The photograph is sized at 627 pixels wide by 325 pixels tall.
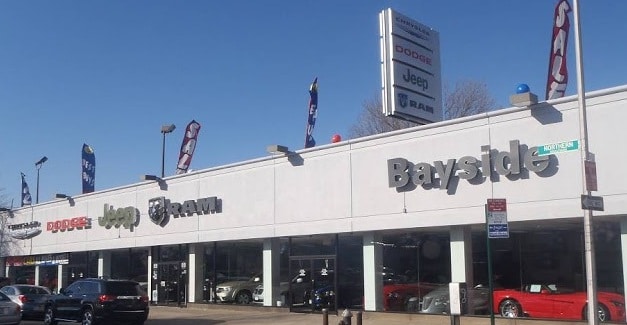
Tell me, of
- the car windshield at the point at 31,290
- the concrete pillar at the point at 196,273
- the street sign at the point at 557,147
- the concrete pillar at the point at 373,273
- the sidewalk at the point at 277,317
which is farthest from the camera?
the concrete pillar at the point at 196,273

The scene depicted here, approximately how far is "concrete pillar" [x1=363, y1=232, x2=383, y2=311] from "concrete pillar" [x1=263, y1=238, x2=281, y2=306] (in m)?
4.61

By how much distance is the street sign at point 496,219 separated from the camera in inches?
544

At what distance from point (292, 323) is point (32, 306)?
10134mm

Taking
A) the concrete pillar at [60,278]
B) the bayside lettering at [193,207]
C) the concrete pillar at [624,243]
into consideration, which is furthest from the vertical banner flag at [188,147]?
the concrete pillar at [624,243]

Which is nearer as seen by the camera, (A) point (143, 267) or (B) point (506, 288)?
(B) point (506, 288)

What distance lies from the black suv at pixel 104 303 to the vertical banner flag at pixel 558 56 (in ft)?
44.2

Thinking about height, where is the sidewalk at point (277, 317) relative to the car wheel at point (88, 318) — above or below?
below

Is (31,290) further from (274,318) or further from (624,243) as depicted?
(624,243)

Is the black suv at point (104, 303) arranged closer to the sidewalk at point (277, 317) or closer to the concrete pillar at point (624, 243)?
the sidewalk at point (277, 317)

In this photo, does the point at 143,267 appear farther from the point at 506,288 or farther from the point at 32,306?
the point at 506,288

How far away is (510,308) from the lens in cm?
1948

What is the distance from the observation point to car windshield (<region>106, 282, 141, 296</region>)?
70.4ft

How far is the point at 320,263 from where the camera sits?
946 inches

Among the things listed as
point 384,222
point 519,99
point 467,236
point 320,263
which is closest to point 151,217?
point 320,263
